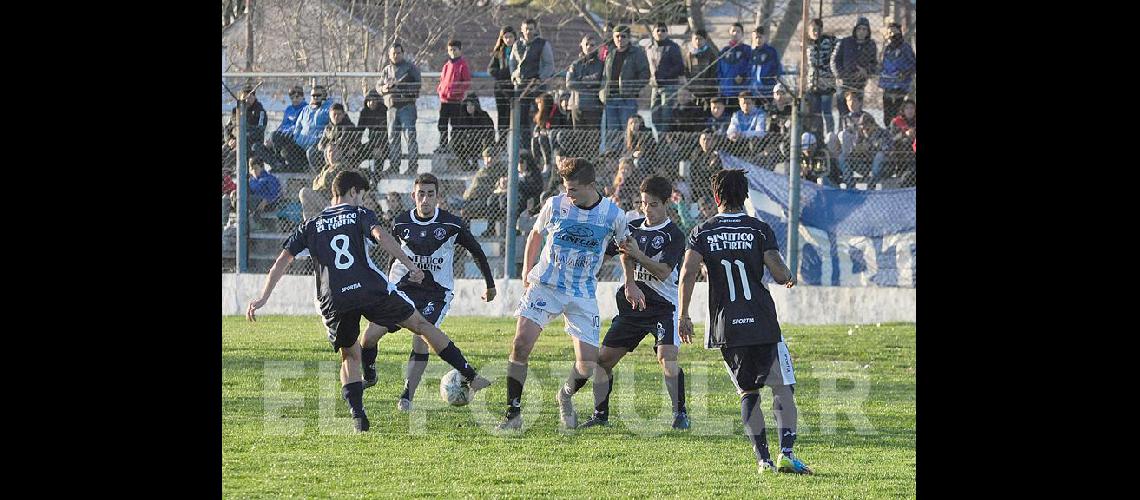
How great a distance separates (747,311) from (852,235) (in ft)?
24.6

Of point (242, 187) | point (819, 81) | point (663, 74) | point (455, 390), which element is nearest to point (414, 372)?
point (455, 390)

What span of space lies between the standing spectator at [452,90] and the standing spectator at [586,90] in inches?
49.8

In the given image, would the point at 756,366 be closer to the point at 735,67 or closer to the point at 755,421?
the point at 755,421

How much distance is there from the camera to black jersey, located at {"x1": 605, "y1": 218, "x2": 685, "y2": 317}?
29.7 ft

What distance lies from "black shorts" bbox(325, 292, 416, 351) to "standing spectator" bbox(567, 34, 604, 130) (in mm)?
6629

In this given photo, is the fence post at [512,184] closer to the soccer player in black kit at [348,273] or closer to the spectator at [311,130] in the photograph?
the spectator at [311,130]

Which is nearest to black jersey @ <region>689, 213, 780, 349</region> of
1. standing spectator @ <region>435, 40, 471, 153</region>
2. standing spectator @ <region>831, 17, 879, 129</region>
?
standing spectator @ <region>435, 40, 471, 153</region>

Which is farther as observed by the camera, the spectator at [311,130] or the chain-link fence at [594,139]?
the spectator at [311,130]

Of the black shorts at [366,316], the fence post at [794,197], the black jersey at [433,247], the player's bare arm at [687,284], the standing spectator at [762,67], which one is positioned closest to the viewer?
the player's bare arm at [687,284]

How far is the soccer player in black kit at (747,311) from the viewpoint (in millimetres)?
7414

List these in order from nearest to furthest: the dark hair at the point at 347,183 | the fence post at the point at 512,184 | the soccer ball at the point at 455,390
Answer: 1. the dark hair at the point at 347,183
2. the soccer ball at the point at 455,390
3. the fence post at the point at 512,184

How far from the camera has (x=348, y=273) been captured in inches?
340

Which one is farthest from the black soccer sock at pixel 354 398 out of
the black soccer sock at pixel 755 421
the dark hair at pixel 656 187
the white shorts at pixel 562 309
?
the black soccer sock at pixel 755 421
